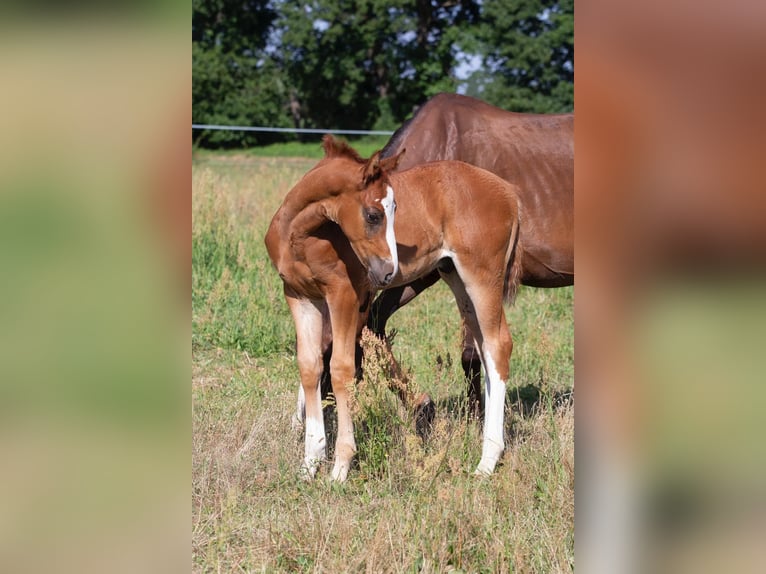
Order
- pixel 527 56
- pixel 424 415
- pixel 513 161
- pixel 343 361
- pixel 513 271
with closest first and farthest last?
1. pixel 343 361
2. pixel 513 271
3. pixel 424 415
4. pixel 513 161
5. pixel 527 56

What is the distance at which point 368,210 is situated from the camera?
3.55 meters

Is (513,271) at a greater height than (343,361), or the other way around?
(513,271)

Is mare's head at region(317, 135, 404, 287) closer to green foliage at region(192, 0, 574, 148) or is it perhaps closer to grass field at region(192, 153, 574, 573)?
grass field at region(192, 153, 574, 573)

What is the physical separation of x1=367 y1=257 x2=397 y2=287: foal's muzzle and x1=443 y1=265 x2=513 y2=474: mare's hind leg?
2.17 feet

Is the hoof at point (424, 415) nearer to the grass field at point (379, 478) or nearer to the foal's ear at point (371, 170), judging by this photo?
the grass field at point (379, 478)

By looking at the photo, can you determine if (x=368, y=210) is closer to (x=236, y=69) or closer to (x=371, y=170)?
(x=371, y=170)

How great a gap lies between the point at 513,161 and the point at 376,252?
181cm

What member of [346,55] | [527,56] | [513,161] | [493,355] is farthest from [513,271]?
[346,55]

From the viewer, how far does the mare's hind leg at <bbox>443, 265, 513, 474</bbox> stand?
3984 mm

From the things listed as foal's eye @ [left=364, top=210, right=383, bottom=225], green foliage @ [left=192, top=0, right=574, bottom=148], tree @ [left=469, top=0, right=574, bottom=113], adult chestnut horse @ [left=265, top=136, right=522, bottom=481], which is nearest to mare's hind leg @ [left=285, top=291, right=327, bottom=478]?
adult chestnut horse @ [left=265, top=136, right=522, bottom=481]
